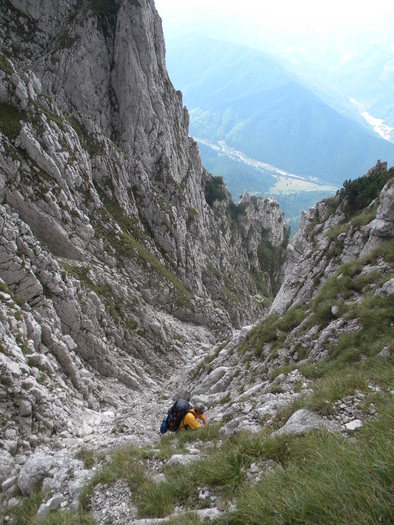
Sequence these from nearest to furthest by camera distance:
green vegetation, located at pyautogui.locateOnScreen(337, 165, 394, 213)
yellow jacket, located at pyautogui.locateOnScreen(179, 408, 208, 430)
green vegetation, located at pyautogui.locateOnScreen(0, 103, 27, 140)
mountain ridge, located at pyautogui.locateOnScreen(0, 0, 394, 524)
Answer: mountain ridge, located at pyautogui.locateOnScreen(0, 0, 394, 524) → yellow jacket, located at pyautogui.locateOnScreen(179, 408, 208, 430) → green vegetation, located at pyautogui.locateOnScreen(337, 165, 394, 213) → green vegetation, located at pyautogui.locateOnScreen(0, 103, 27, 140)

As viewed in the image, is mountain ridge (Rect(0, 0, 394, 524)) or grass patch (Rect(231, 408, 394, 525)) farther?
mountain ridge (Rect(0, 0, 394, 524))

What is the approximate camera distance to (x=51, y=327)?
23.4 metres

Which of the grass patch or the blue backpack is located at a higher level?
the grass patch

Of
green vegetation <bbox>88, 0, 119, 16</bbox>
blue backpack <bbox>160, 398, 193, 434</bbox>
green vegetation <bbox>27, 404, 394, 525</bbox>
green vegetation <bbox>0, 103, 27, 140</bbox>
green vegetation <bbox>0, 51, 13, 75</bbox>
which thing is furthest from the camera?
green vegetation <bbox>88, 0, 119, 16</bbox>

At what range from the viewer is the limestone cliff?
22812 mm

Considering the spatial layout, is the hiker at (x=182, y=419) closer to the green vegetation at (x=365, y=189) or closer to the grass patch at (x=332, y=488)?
the grass patch at (x=332, y=488)

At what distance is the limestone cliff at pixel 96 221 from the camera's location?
2281 centimetres

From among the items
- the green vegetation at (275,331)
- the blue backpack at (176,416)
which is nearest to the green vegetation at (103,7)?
the green vegetation at (275,331)

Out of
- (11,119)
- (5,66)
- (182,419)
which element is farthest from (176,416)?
(5,66)

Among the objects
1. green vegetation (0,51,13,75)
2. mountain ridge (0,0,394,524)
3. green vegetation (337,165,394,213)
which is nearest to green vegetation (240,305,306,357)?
mountain ridge (0,0,394,524)

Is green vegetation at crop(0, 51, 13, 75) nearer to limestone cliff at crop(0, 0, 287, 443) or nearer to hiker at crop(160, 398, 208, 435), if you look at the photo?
limestone cliff at crop(0, 0, 287, 443)

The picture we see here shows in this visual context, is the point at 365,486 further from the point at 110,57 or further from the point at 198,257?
the point at 110,57

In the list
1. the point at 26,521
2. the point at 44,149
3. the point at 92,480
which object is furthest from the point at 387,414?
the point at 44,149

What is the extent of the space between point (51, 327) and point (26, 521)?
17094 millimetres
